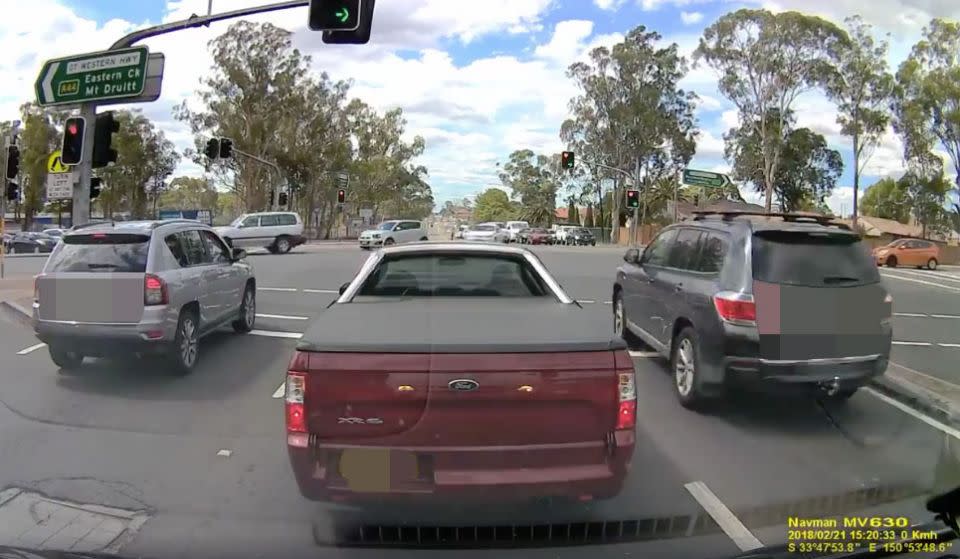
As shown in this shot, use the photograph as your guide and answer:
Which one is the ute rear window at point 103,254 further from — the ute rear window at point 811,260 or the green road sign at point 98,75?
the green road sign at point 98,75

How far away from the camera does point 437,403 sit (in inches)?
129

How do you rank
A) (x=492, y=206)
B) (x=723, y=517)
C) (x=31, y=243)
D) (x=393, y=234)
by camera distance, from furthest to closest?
1. (x=492, y=206)
2. (x=31, y=243)
3. (x=393, y=234)
4. (x=723, y=517)

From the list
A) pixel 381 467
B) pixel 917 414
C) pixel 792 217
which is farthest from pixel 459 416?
pixel 917 414

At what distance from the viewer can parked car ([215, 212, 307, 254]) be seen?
29984mm

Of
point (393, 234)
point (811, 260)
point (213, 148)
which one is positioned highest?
point (213, 148)

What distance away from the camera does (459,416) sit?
10.8 feet

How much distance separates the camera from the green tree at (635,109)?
54719 mm

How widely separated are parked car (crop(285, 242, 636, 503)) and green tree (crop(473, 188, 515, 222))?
10717 centimetres

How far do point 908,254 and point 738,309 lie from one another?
111ft

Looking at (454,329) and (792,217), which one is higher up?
(792,217)

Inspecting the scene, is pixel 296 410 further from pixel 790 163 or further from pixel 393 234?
pixel 790 163

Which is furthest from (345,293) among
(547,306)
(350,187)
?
(350,187)

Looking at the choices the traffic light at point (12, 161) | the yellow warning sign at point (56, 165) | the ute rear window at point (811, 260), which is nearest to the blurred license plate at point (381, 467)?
the ute rear window at point (811, 260)

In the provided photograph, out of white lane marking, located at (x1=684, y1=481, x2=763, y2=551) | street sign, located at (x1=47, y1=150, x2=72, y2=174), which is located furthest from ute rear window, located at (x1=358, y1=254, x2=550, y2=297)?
street sign, located at (x1=47, y1=150, x2=72, y2=174)
